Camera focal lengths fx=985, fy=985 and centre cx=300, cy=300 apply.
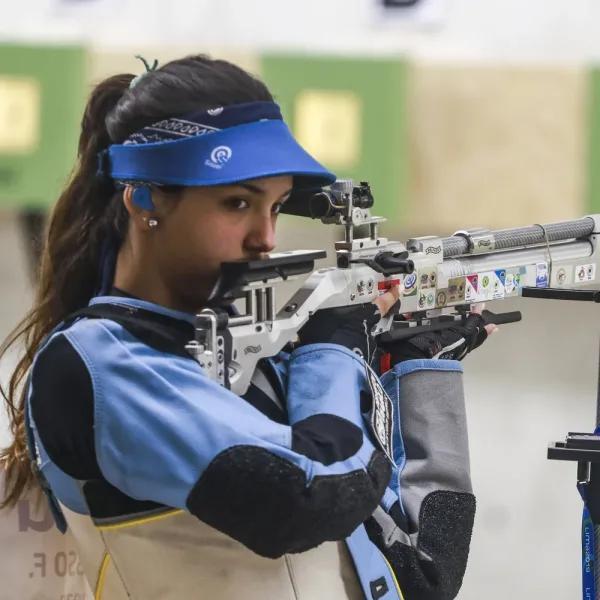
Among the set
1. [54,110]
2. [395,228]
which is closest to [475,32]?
[395,228]

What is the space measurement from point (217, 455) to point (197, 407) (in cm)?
4

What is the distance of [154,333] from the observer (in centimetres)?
84

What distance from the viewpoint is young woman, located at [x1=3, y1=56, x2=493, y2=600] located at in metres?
0.79

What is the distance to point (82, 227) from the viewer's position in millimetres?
947

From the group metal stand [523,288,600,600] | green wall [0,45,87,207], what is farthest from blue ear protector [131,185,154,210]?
green wall [0,45,87,207]

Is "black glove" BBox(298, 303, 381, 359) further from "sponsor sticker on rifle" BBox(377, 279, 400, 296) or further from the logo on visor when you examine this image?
the logo on visor

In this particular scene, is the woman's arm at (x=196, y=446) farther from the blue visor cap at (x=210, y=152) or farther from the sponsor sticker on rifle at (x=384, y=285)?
the sponsor sticker on rifle at (x=384, y=285)

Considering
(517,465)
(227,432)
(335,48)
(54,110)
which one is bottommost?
(517,465)

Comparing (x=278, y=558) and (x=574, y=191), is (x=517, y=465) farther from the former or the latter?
(x=278, y=558)

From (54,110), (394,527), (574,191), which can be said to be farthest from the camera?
(574,191)

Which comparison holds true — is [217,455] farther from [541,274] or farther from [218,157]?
[541,274]

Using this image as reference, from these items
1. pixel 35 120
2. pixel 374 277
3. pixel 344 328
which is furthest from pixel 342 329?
pixel 35 120

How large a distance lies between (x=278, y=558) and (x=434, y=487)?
7.6 inches

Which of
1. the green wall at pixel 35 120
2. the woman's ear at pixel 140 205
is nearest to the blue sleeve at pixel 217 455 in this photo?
the woman's ear at pixel 140 205
